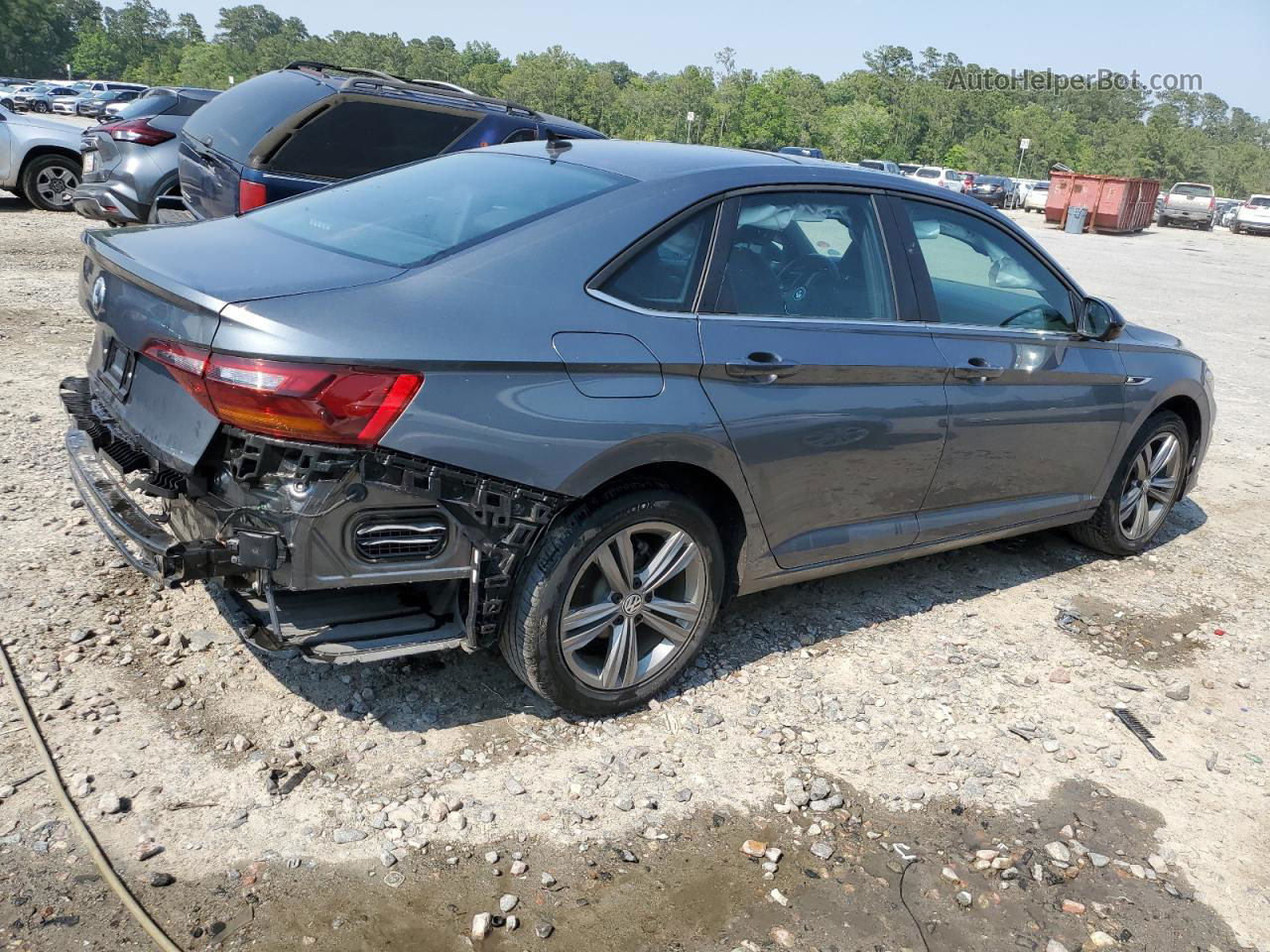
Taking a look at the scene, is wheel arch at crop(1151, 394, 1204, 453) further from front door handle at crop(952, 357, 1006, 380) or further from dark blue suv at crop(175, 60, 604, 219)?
dark blue suv at crop(175, 60, 604, 219)

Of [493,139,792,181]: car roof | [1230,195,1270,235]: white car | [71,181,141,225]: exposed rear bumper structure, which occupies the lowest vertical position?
[71,181,141,225]: exposed rear bumper structure

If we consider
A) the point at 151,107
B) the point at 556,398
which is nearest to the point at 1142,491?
the point at 556,398

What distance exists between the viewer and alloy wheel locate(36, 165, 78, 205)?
13.1 metres

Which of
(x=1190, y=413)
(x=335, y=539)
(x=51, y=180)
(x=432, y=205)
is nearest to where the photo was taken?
(x=335, y=539)

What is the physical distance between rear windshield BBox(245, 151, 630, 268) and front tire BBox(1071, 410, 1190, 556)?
3.21 metres

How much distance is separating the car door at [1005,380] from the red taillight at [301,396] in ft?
7.50

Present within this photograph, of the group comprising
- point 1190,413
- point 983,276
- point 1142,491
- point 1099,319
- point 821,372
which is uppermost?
point 983,276

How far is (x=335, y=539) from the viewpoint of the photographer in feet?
9.23

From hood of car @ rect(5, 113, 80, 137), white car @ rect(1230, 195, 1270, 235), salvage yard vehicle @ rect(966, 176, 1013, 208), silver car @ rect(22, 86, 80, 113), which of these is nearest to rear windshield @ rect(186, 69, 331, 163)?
hood of car @ rect(5, 113, 80, 137)

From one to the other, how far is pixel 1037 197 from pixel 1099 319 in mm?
46726

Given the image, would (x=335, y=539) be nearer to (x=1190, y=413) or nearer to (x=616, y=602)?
(x=616, y=602)

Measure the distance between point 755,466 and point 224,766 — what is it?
1.84 m

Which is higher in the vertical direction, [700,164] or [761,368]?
[700,164]

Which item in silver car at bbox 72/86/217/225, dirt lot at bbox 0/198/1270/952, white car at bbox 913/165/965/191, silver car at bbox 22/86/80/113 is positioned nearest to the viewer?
dirt lot at bbox 0/198/1270/952
